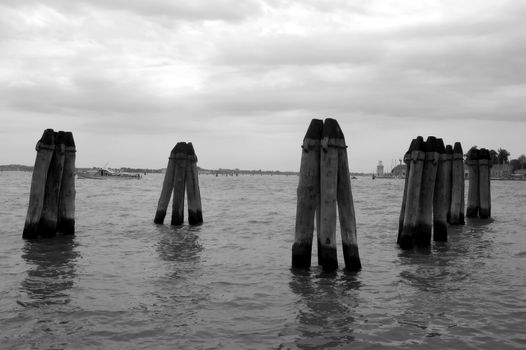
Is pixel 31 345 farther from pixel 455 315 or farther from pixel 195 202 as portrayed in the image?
pixel 195 202

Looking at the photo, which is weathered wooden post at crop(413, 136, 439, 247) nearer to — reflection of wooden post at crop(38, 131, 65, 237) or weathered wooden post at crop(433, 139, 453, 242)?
weathered wooden post at crop(433, 139, 453, 242)

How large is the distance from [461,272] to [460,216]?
9.27 meters

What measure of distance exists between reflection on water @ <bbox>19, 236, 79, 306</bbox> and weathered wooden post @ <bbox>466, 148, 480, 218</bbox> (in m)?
15.5

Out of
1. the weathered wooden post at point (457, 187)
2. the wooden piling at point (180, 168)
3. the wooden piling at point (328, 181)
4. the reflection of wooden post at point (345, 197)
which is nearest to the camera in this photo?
the wooden piling at point (328, 181)

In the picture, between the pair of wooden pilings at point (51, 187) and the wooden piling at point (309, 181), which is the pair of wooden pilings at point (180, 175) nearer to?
the pair of wooden pilings at point (51, 187)

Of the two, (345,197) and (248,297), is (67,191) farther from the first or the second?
(345,197)

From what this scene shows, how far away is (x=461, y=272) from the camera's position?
1059 centimetres

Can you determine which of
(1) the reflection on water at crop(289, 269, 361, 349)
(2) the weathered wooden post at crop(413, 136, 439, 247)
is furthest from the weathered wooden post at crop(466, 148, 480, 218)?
(1) the reflection on water at crop(289, 269, 361, 349)

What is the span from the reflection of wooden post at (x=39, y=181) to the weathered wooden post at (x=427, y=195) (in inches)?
375

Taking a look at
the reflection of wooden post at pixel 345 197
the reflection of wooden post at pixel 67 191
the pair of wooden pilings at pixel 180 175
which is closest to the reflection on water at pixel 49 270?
the reflection of wooden post at pixel 67 191

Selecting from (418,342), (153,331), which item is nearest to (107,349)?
(153,331)

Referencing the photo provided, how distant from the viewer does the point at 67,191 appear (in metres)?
14.6

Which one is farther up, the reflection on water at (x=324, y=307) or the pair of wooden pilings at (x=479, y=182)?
the pair of wooden pilings at (x=479, y=182)

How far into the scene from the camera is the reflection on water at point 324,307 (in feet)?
21.3
